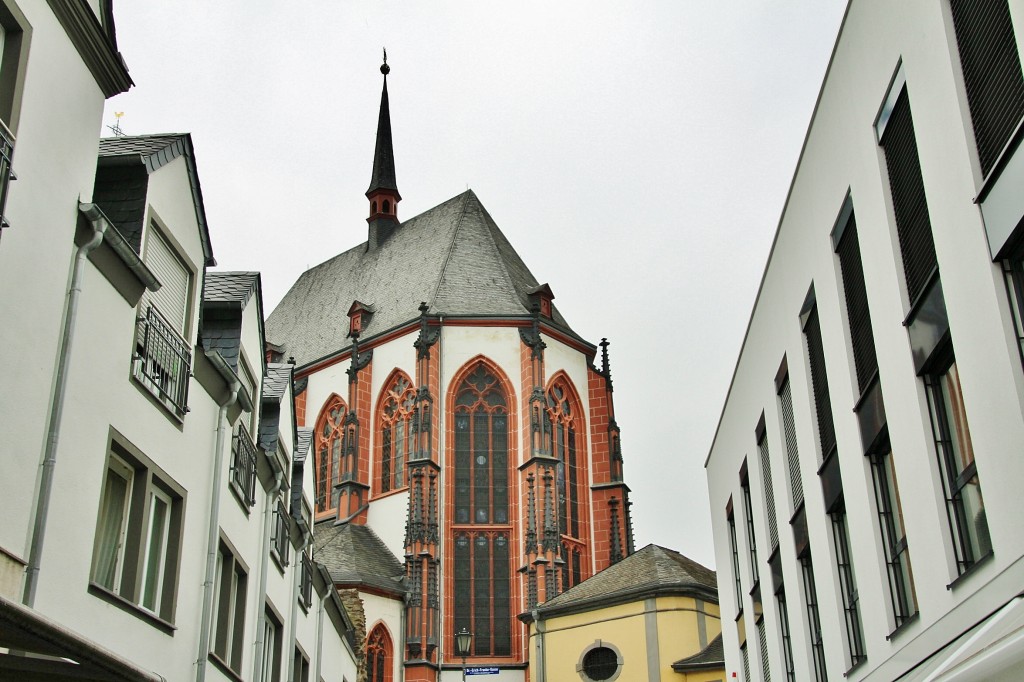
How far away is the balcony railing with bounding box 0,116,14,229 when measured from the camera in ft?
27.5

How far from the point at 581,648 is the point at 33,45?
1274 inches

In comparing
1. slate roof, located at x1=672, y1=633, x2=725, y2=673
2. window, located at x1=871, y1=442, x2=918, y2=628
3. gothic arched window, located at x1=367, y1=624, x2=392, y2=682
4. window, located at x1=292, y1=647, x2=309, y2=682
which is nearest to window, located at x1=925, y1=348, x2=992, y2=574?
window, located at x1=871, y1=442, x2=918, y2=628

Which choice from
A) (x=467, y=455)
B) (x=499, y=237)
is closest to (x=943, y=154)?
(x=467, y=455)

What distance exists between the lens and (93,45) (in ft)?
33.9

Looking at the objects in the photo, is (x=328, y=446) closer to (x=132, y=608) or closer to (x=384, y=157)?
(x=384, y=157)

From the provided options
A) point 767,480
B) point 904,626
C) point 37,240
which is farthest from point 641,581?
point 37,240

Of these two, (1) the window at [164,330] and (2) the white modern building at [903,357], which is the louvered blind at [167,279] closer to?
(1) the window at [164,330]

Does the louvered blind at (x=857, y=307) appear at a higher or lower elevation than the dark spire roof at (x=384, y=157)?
lower

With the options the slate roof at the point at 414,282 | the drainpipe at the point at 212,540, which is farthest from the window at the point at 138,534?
the slate roof at the point at 414,282

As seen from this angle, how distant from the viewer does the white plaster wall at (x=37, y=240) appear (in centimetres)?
867

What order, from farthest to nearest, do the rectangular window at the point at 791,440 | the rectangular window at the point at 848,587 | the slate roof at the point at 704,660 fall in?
1. the slate roof at the point at 704,660
2. the rectangular window at the point at 791,440
3. the rectangular window at the point at 848,587

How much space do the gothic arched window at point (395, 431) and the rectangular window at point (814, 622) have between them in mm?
28213

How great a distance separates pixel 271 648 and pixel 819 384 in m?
8.79

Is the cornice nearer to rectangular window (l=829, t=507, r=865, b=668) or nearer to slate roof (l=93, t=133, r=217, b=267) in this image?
slate roof (l=93, t=133, r=217, b=267)
